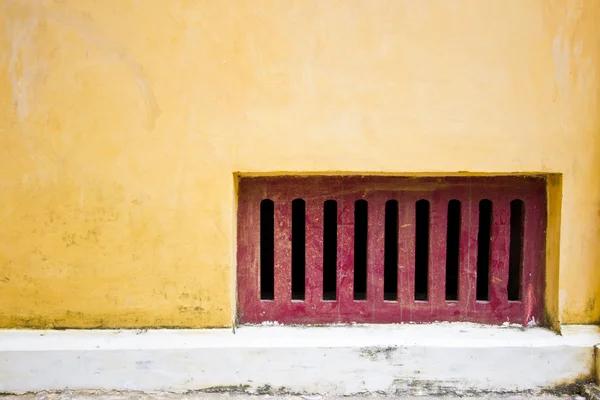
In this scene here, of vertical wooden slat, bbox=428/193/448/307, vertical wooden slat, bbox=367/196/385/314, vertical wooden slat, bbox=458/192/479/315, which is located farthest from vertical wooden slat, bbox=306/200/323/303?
vertical wooden slat, bbox=458/192/479/315

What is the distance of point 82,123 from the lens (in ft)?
8.04

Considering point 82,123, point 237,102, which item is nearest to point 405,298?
point 237,102

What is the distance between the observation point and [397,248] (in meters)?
2.66

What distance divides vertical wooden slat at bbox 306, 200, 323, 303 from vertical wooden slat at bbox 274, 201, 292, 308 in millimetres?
94

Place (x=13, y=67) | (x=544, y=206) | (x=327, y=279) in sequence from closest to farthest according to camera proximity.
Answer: (x=13, y=67)
(x=544, y=206)
(x=327, y=279)

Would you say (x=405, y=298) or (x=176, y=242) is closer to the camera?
(x=176, y=242)

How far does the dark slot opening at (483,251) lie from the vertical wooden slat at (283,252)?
3.48 ft

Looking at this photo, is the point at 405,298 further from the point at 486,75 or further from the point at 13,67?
the point at 13,67

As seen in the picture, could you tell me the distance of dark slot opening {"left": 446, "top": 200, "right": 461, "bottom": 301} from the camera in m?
2.96

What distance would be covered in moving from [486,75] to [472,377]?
149 centimetres

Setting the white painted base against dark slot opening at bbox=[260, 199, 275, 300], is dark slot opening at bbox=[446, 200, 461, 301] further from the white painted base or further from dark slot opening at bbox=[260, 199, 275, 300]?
dark slot opening at bbox=[260, 199, 275, 300]

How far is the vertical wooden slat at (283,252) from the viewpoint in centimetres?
261

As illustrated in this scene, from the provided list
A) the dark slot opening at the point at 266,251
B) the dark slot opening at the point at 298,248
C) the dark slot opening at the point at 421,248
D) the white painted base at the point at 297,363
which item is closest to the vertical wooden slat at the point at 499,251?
the white painted base at the point at 297,363

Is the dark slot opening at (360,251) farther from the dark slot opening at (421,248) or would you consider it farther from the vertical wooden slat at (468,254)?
the vertical wooden slat at (468,254)
